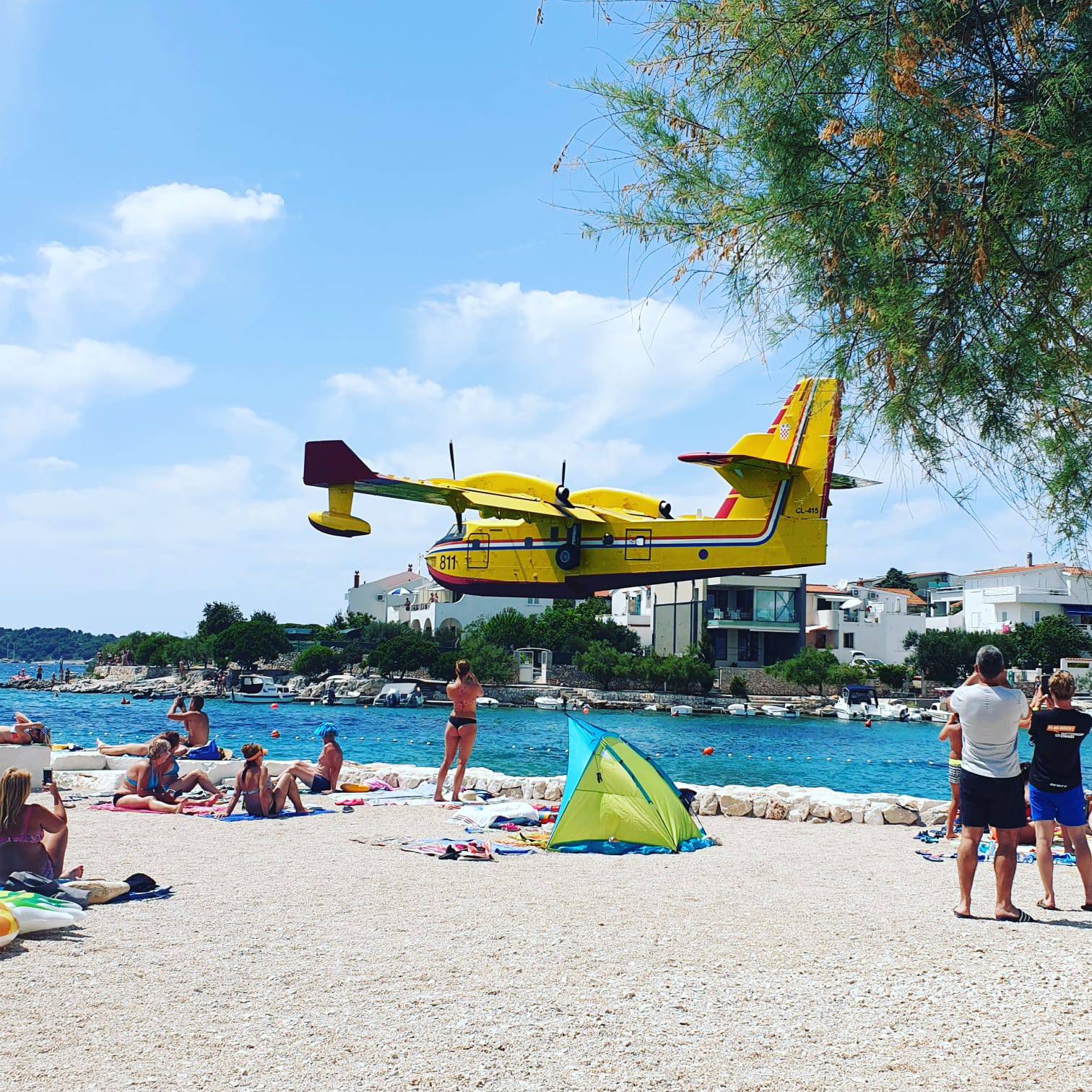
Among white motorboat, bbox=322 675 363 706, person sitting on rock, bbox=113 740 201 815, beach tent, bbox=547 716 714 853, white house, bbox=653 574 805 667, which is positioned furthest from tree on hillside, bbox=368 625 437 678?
beach tent, bbox=547 716 714 853

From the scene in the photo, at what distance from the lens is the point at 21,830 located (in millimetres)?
6316

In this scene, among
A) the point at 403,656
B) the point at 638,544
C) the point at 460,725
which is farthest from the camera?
the point at 403,656

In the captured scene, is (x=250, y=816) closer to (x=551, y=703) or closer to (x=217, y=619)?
(x=551, y=703)

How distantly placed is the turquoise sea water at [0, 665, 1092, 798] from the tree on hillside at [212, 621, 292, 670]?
786cm

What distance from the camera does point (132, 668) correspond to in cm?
Answer: 9606

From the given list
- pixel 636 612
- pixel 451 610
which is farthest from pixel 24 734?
pixel 636 612

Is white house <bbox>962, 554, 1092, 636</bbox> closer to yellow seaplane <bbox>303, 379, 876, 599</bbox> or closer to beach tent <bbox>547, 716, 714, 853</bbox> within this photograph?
yellow seaplane <bbox>303, 379, 876, 599</bbox>

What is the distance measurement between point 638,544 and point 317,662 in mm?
62728

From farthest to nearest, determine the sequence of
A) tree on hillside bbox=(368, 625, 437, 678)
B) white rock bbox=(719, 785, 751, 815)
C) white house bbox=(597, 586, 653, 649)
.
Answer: white house bbox=(597, 586, 653, 649) < tree on hillside bbox=(368, 625, 437, 678) < white rock bbox=(719, 785, 751, 815)

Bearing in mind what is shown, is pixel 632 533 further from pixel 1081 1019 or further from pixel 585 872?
pixel 1081 1019

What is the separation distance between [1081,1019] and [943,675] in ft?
230

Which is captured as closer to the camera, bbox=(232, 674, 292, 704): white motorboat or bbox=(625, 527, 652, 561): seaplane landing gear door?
bbox=(625, 527, 652, 561): seaplane landing gear door

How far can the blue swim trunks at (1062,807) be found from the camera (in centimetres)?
673

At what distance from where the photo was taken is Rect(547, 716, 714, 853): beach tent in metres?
9.16
